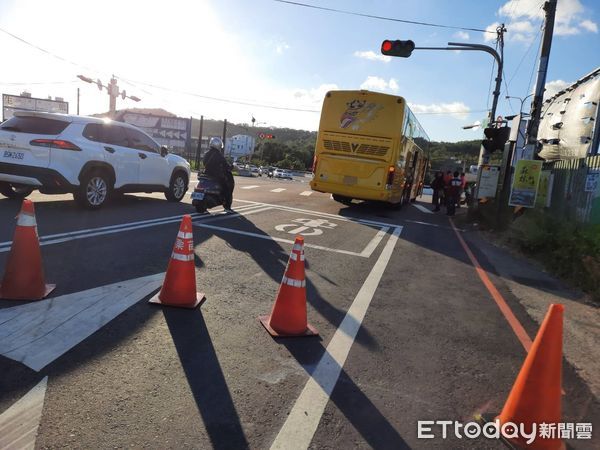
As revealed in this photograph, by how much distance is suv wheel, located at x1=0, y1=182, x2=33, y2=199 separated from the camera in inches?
365

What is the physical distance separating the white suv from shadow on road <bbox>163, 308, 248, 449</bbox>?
18.4 feet

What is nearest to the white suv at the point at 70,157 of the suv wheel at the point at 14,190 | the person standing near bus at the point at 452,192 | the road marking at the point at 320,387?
the suv wheel at the point at 14,190

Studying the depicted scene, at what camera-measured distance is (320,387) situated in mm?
3150

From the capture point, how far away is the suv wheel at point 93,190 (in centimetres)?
889

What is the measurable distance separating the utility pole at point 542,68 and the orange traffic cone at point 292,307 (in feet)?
33.9

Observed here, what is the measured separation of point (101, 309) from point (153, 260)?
6.09 feet

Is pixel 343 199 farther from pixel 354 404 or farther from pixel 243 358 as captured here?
pixel 354 404

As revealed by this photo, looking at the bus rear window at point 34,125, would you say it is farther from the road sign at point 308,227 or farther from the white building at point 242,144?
the white building at point 242,144

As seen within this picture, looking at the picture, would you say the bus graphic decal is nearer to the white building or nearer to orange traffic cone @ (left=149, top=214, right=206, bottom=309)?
orange traffic cone @ (left=149, top=214, right=206, bottom=309)

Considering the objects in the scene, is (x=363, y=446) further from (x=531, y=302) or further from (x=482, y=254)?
(x=482, y=254)

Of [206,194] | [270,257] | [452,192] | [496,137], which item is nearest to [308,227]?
[206,194]

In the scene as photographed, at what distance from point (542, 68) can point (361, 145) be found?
17.0 feet

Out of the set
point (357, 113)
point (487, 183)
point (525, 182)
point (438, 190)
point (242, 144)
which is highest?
point (242, 144)

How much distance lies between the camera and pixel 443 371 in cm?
362
